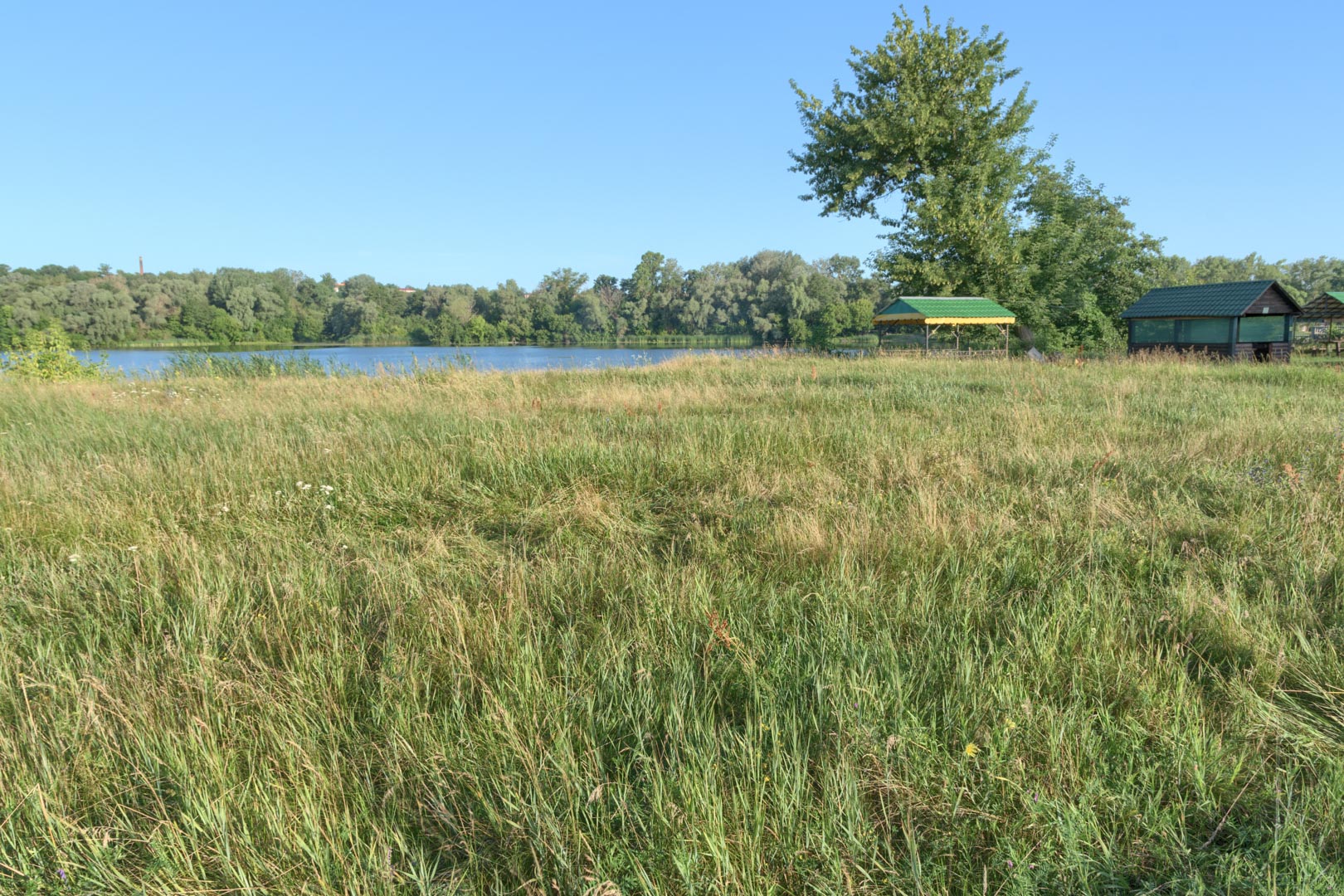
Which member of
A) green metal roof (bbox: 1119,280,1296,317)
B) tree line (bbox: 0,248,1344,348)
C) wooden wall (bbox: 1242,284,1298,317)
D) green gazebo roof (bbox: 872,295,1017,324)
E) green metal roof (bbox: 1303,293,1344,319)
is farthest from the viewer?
tree line (bbox: 0,248,1344,348)

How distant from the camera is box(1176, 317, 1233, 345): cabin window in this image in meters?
26.5

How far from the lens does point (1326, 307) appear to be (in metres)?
37.1

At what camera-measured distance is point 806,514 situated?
4.68 meters

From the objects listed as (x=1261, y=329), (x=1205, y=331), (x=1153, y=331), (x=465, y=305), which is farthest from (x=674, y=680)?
(x=465, y=305)

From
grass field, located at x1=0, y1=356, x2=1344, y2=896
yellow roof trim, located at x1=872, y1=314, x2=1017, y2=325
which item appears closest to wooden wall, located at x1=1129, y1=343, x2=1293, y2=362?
yellow roof trim, located at x1=872, y1=314, x2=1017, y2=325

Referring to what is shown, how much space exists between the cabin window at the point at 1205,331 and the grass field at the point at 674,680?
85.0 ft

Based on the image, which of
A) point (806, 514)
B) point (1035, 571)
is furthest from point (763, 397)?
point (1035, 571)

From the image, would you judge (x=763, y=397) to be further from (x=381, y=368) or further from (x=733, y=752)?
(x=733, y=752)

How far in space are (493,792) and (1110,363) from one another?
76.0ft

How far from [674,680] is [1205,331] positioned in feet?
108

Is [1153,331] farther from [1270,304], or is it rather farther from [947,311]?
[947,311]

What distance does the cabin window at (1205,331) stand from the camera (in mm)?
26516

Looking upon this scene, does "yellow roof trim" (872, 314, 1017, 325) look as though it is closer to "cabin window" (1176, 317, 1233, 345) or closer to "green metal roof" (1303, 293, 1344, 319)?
"cabin window" (1176, 317, 1233, 345)

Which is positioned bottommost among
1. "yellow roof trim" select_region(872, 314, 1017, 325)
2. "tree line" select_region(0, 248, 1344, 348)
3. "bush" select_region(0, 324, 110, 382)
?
"bush" select_region(0, 324, 110, 382)
